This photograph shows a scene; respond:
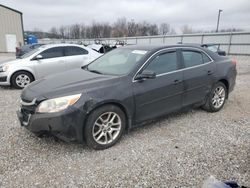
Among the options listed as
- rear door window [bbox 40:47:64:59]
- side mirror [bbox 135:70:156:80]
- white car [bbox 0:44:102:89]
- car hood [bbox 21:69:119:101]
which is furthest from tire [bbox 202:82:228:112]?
rear door window [bbox 40:47:64:59]

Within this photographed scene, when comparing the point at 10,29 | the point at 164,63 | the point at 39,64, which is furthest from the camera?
the point at 10,29

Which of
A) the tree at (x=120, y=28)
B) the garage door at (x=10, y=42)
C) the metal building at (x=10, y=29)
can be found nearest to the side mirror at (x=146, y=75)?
the metal building at (x=10, y=29)

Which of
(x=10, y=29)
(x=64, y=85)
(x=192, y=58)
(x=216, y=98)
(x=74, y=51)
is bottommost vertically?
(x=216, y=98)

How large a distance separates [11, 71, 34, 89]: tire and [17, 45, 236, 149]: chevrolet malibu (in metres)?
3.69

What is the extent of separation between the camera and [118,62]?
4.06 meters

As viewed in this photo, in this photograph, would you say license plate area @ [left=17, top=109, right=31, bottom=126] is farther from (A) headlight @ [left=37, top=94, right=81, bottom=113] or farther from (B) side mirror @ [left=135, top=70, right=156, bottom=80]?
(B) side mirror @ [left=135, top=70, right=156, bottom=80]

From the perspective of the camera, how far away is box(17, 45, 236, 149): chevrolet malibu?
3.02m

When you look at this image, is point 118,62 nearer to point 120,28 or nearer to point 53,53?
point 53,53

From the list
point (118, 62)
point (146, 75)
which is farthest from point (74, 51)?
point (146, 75)

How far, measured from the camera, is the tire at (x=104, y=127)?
3127mm

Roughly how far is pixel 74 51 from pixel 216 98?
522cm

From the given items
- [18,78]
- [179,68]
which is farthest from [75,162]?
[18,78]

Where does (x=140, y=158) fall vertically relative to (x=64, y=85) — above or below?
below

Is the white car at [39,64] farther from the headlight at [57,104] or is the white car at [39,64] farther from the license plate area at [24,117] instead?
the headlight at [57,104]
